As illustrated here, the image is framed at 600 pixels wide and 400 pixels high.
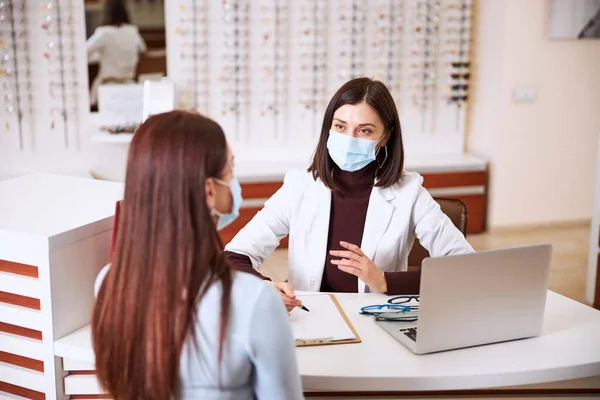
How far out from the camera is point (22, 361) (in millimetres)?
1863

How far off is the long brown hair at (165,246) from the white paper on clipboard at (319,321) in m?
0.54

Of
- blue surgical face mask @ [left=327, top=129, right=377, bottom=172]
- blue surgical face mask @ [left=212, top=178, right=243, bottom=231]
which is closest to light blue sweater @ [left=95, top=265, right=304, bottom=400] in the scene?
blue surgical face mask @ [left=212, top=178, right=243, bottom=231]

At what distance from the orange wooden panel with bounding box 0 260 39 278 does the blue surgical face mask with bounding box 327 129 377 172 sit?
0.99 metres

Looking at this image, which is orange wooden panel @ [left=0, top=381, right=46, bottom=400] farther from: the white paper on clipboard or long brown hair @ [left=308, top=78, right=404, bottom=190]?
long brown hair @ [left=308, top=78, right=404, bottom=190]

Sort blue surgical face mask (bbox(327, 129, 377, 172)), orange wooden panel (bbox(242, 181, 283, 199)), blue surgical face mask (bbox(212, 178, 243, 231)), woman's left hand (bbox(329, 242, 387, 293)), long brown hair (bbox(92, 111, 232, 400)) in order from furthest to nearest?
orange wooden panel (bbox(242, 181, 283, 199)), blue surgical face mask (bbox(327, 129, 377, 172)), woman's left hand (bbox(329, 242, 387, 293)), blue surgical face mask (bbox(212, 178, 243, 231)), long brown hair (bbox(92, 111, 232, 400))

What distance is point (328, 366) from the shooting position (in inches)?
63.0

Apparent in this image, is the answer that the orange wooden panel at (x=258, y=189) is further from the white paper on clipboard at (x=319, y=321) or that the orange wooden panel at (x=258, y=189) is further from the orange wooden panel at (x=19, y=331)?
the orange wooden panel at (x=19, y=331)

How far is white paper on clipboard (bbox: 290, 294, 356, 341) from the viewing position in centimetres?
176

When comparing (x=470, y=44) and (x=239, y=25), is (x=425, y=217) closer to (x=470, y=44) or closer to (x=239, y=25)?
(x=239, y=25)

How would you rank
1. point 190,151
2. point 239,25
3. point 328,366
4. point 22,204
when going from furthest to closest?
point 239,25 < point 22,204 < point 328,366 < point 190,151

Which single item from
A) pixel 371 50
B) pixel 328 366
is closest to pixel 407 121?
pixel 371 50

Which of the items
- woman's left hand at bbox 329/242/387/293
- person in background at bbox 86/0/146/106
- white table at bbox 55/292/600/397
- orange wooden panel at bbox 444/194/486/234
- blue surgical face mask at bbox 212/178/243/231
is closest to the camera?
blue surgical face mask at bbox 212/178/243/231

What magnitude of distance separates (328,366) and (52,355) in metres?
0.70

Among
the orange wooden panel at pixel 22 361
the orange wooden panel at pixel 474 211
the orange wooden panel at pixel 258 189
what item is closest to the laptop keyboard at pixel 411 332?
the orange wooden panel at pixel 22 361
